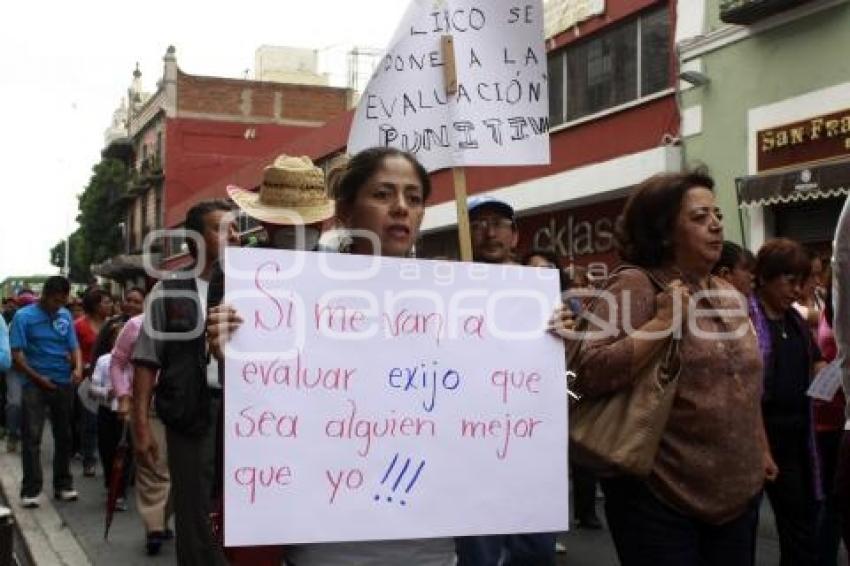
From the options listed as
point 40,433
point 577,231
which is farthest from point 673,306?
point 577,231

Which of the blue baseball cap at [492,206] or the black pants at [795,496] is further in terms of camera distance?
the black pants at [795,496]

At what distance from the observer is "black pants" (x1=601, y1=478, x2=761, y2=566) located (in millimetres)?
2627

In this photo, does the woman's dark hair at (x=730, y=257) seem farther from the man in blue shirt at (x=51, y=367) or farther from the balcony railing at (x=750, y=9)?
the balcony railing at (x=750, y=9)

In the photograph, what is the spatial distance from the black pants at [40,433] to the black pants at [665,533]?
5.94 metres

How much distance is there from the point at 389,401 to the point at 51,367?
655cm

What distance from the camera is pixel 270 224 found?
10.8ft

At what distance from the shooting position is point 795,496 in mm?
4340

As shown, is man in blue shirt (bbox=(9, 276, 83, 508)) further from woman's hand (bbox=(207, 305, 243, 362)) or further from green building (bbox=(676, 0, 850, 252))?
green building (bbox=(676, 0, 850, 252))

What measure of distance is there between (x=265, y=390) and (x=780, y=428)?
2.94 m

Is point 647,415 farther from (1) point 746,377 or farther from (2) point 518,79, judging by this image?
(2) point 518,79

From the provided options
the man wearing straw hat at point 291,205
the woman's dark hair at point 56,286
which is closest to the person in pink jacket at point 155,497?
the woman's dark hair at point 56,286

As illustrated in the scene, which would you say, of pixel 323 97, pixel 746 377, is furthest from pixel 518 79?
pixel 323 97

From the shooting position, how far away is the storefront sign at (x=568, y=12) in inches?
597

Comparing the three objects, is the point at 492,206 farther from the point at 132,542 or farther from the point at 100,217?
the point at 100,217
